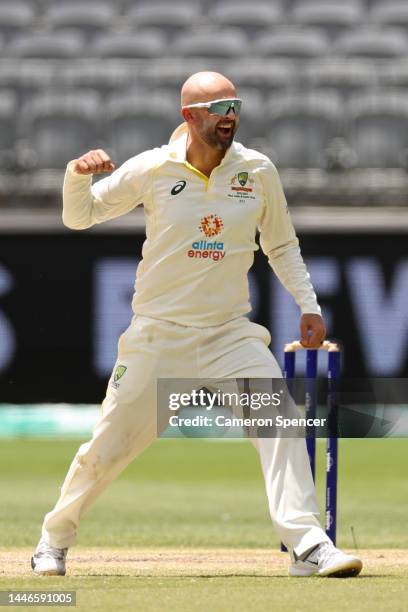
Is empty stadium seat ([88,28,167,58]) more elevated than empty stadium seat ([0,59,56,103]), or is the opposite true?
empty stadium seat ([88,28,167,58])

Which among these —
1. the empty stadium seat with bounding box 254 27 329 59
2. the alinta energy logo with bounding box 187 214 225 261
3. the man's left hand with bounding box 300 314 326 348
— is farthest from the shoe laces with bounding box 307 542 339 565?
the empty stadium seat with bounding box 254 27 329 59

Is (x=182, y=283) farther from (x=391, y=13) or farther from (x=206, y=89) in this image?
(x=391, y=13)

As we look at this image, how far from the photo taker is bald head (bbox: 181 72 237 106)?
5285 millimetres

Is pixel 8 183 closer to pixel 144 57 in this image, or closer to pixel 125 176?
pixel 144 57

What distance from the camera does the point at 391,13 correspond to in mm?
17469

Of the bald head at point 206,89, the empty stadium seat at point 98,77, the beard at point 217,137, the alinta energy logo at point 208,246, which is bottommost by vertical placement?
the empty stadium seat at point 98,77

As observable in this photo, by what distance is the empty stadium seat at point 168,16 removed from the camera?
57.6 ft

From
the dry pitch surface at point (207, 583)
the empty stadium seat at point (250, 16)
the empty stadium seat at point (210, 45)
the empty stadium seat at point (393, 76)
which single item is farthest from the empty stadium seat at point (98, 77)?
the dry pitch surface at point (207, 583)

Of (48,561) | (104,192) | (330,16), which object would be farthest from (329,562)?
(330,16)

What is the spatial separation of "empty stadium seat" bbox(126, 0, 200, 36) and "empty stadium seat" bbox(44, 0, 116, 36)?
1.12 feet

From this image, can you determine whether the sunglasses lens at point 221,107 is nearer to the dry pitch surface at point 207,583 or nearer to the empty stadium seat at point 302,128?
the dry pitch surface at point 207,583

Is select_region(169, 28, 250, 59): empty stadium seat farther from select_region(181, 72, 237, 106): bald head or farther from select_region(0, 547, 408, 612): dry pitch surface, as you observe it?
select_region(181, 72, 237, 106): bald head

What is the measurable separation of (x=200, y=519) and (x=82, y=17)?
33.3 feet

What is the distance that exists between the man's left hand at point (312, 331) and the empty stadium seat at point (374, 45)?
11982 millimetres
